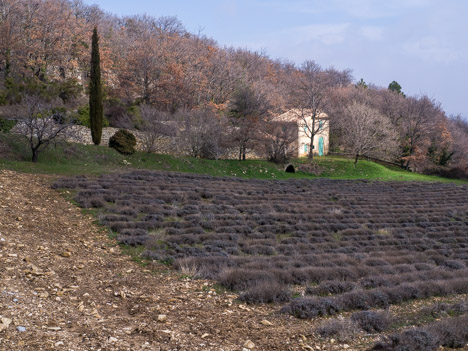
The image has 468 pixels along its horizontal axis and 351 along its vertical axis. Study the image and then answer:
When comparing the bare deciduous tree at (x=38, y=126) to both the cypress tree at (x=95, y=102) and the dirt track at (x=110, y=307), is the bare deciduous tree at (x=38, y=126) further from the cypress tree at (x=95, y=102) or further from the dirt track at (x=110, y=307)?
the dirt track at (x=110, y=307)

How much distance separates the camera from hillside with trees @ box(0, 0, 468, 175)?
3412 cm

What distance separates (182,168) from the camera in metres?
31.7

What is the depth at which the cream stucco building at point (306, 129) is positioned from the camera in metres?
46.1

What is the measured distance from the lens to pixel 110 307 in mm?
6527

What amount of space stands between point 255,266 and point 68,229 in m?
5.47

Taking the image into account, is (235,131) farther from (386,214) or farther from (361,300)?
(361,300)

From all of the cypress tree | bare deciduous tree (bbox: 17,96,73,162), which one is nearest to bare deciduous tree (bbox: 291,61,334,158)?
the cypress tree

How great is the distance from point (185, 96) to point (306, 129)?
1642 centimetres

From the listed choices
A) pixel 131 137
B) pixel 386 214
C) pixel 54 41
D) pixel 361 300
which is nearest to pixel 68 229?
pixel 361 300

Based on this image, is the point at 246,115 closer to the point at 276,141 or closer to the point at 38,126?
the point at 276,141

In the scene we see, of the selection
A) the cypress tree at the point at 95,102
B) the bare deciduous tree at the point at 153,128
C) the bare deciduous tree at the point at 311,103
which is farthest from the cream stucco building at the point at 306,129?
the cypress tree at the point at 95,102

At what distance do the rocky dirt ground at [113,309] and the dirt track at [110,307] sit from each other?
13 millimetres

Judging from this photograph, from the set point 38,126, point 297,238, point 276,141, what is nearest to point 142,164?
point 38,126

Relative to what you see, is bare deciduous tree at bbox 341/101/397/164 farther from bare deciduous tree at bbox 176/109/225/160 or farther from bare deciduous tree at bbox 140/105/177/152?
bare deciduous tree at bbox 140/105/177/152
